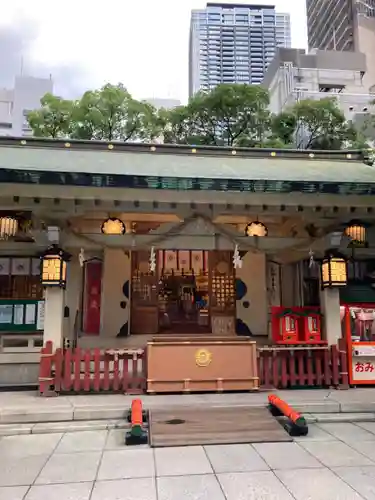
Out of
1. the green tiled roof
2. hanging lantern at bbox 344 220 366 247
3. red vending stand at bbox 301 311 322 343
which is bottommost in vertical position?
red vending stand at bbox 301 311 322 343

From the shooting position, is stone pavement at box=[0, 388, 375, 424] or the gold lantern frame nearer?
stone pavement at box=[0, 388, 375, 424]

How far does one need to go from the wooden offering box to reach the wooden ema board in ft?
3.50

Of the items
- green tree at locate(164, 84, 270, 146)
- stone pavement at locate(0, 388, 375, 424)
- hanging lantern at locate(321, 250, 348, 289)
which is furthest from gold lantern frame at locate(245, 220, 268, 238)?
green tree at locate(164, 84, 270, 146)

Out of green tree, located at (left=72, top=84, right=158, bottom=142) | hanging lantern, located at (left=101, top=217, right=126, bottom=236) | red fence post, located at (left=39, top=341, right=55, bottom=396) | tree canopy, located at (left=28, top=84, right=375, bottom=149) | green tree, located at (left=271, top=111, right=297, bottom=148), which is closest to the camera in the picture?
red fence post, located at (left=39, top=341, right=55, bottom=396)

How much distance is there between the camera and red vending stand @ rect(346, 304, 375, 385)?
7.82 m

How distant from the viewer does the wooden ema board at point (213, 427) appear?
5.11 metres

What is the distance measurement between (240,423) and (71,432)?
7.82 feet

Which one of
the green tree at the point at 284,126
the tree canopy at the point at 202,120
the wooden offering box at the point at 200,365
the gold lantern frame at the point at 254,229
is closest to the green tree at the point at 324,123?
the tree canopy at the point at 202,120

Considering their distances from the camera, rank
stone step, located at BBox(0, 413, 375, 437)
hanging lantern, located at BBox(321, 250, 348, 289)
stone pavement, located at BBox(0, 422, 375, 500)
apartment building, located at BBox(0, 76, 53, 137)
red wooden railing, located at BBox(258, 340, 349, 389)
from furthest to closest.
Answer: apartment building, located at BBox(0, 76, 53, 137) → hanging lantern, located at BBox(321, 250, 348, 289) → red wooden railing, located at BBox(258, 340, 349, 389) → stone step, located at BBox(0, 413, 375, 437) → stone pavement, located at BBox(0, 422, 375, 500)

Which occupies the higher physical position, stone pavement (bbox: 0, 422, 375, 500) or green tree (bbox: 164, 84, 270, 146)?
green tree (bbox: 164, 84, 270, 146)

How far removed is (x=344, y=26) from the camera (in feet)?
151

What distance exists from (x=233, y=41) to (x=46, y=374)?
269 feet

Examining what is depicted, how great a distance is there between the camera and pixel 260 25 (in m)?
80.1

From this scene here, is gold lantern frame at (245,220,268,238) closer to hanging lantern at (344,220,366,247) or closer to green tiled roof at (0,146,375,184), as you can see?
green tiled roof at (0,146,375,184)
